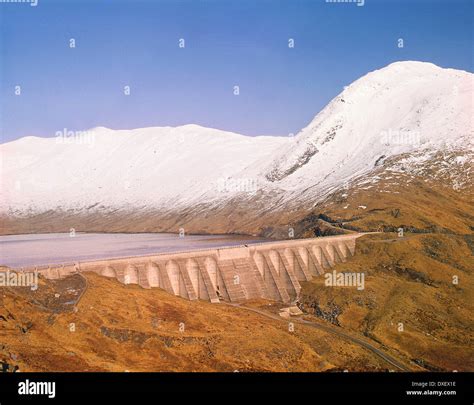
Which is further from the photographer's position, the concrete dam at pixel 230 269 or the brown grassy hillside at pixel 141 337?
the concrete dam at pixel 230 269

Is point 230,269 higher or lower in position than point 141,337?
higher

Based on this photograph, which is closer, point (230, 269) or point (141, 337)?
point (141, 337)

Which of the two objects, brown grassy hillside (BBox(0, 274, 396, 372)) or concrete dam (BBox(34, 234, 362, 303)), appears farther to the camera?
concrete dam (BBox(34, 234, 362, 303))
